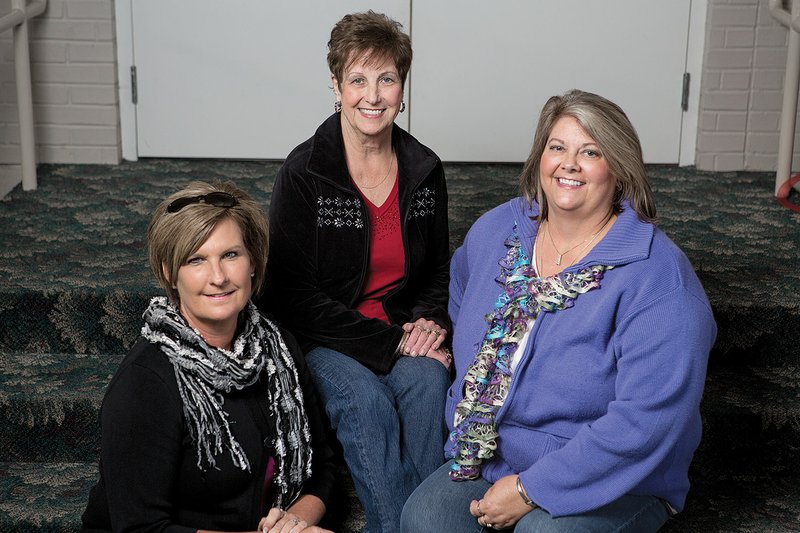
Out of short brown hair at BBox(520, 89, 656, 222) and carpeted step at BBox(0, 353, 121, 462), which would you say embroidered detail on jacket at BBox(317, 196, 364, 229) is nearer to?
short brown hair at BBox(520, 89, 656, 222)

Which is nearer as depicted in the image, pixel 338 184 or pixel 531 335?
pixel 531 335

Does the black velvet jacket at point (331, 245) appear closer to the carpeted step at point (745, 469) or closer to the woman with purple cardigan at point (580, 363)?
the woman with purple cardigan at point (580, 363)

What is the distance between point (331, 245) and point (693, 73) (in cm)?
229

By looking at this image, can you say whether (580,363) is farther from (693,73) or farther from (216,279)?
(693,73)

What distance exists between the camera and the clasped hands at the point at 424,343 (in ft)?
8.38

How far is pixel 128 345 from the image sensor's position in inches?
120

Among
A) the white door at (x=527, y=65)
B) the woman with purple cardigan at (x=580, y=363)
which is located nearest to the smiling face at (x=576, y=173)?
the woman with purple cardigan at (x=580, y=363)

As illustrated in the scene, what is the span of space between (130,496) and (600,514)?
2.88 feet

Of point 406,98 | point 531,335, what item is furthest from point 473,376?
point 406,98

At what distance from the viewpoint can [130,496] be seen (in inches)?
77.3

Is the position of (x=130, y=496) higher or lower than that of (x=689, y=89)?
lower

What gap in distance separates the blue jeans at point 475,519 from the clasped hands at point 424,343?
0.34 meters

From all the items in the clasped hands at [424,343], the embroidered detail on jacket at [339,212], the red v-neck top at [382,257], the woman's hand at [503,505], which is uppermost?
the embroidered detail on jacket at [339,212]

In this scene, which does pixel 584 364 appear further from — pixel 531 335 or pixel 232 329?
pixel 232 329
